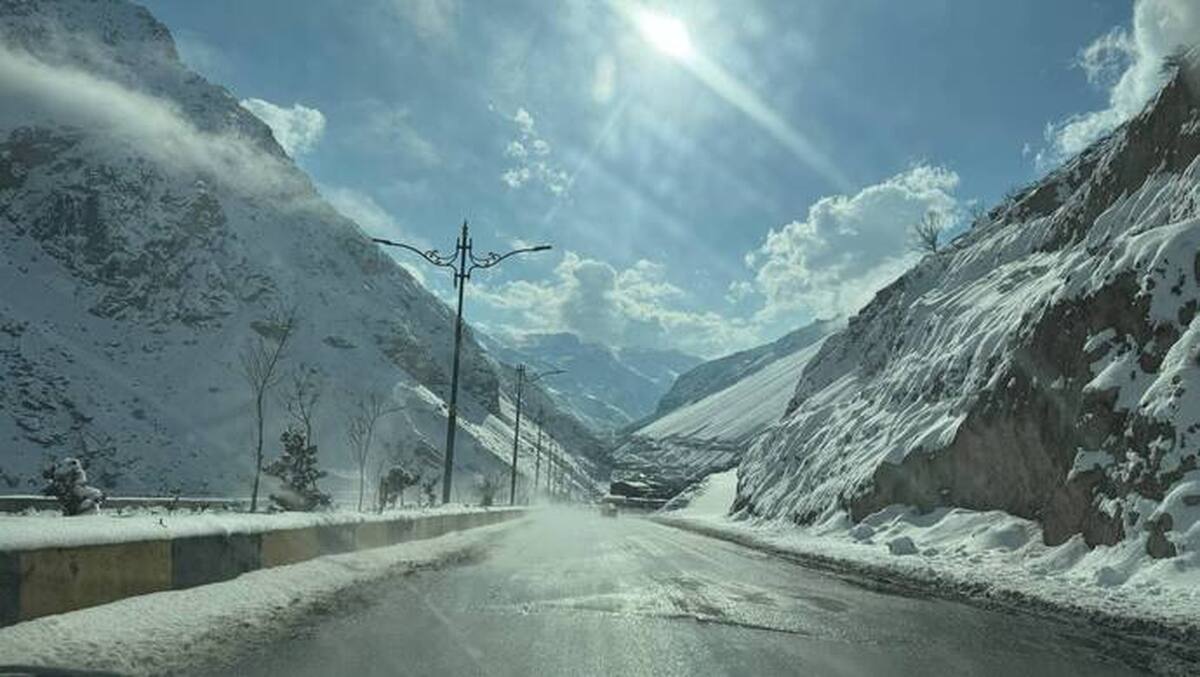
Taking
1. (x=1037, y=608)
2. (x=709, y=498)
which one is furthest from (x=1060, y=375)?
(x=709, y=498)

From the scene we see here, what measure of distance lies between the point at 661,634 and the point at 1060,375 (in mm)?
17395

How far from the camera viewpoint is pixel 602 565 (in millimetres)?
18438

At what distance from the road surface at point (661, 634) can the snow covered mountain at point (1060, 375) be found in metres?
5.43

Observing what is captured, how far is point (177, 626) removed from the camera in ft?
27.5

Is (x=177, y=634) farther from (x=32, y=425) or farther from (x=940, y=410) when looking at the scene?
(x=32, y=425)

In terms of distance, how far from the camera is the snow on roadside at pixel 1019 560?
13000 millimetres

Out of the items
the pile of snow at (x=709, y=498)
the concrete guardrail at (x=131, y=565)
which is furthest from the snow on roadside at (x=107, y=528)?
the pile of snow at (x=709, y=498)

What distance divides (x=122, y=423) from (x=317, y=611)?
155m

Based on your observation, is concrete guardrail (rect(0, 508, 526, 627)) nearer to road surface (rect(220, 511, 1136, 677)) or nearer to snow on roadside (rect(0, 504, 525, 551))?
snow on roadside (rect(0, 504, 525, 551))

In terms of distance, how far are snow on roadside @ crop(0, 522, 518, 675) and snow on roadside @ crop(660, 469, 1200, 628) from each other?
925 cm

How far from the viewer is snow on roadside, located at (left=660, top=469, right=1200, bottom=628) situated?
1300cm

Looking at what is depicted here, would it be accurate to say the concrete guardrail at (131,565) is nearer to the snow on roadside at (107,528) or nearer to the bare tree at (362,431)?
the snow on roadside at (107,528)

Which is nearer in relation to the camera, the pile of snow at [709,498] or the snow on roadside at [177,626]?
the snow on roadside at [177,626]

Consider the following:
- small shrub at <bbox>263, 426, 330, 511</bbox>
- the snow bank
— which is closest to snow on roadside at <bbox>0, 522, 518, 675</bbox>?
the snow bank
